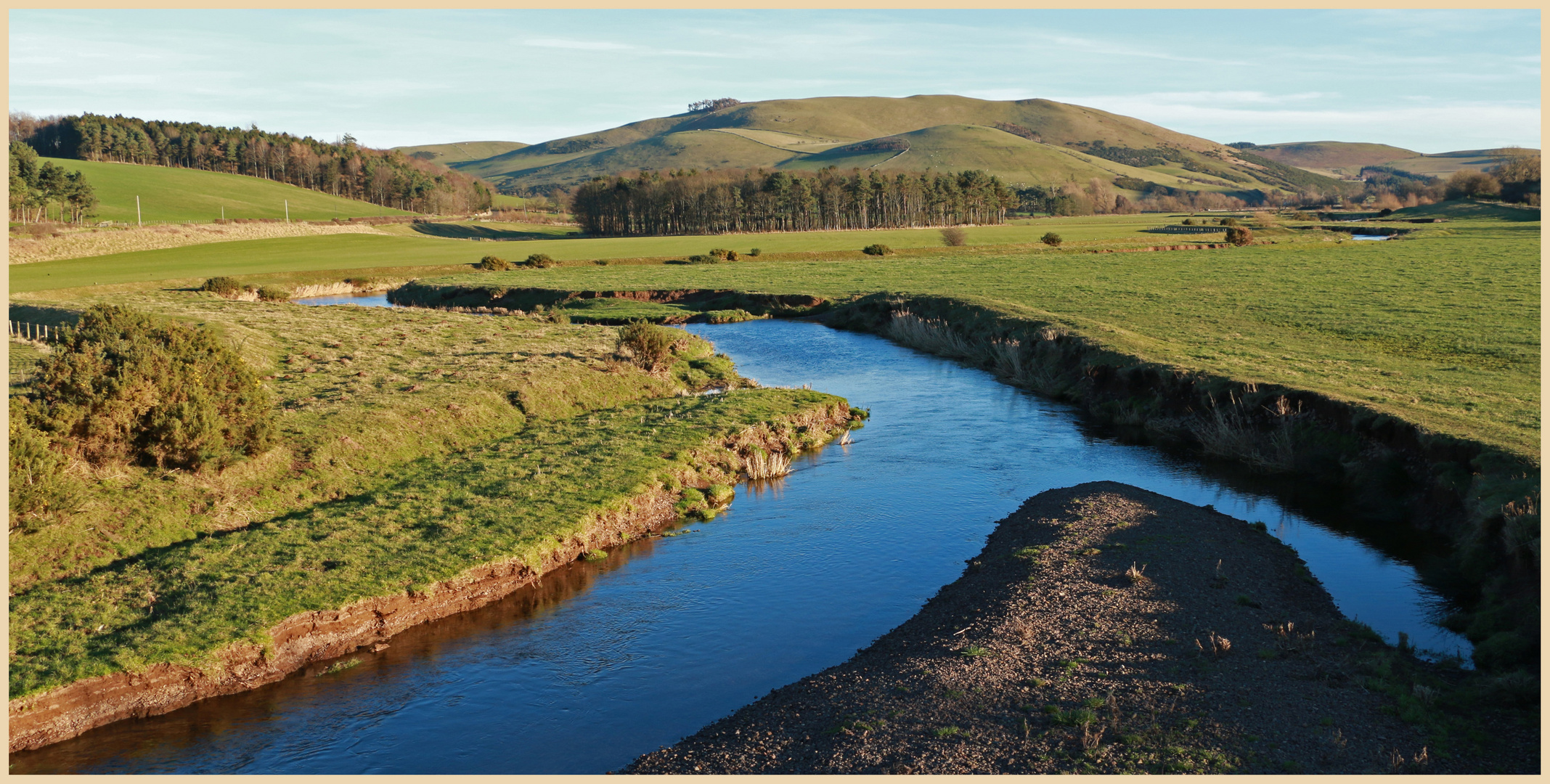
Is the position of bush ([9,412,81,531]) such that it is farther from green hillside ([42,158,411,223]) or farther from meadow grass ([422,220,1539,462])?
green hillside ([42,158,411,223])

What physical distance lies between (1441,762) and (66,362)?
2410cm

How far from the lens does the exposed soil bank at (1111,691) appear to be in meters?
10.8

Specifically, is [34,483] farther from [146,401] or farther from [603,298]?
[603,298]

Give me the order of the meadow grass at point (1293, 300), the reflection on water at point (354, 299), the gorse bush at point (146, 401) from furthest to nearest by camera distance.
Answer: the reflection on water at point (354, 299) → the meadow grass at point (1293, 300) → the gorse bush at point (146, 401)

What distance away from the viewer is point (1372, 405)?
24.0 m

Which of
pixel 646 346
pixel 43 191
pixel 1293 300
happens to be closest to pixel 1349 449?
pixel 646 346

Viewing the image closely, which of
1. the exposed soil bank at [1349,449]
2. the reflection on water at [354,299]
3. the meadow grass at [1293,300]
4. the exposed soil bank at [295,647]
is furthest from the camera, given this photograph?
the reflection on water at [354,299]

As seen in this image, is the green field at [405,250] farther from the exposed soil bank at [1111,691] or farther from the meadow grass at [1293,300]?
the exposed soil bank at [1111,691]

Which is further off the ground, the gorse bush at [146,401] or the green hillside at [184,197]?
the green hillside at [184,197]

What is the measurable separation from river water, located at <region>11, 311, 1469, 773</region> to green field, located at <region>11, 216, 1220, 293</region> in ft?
215

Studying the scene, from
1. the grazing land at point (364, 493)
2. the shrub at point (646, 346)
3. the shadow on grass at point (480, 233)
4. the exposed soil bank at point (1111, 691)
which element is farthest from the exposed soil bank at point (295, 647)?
the shadow on grass at point (480, 233)

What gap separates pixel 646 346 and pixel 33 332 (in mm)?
25875

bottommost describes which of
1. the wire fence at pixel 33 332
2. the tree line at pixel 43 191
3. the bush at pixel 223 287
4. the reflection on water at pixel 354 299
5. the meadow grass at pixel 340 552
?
the meadow grass at pixel 340 552

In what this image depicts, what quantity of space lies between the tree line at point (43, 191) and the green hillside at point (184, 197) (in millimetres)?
12247
